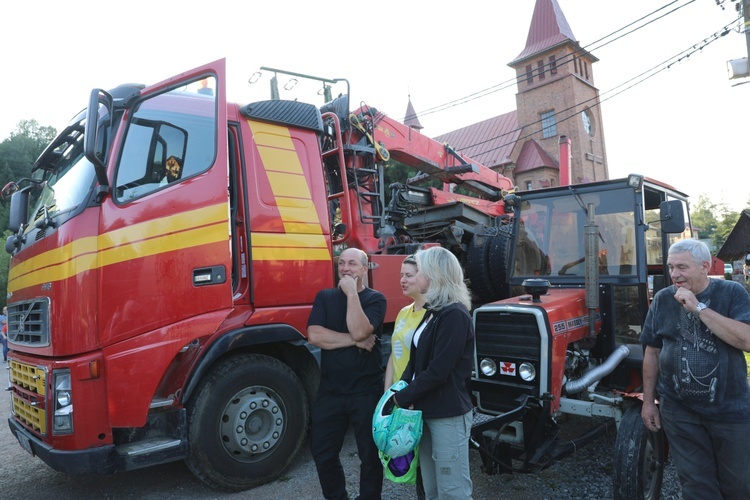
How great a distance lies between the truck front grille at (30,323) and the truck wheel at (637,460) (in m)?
4.01

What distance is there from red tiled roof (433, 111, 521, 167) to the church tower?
3.22ft

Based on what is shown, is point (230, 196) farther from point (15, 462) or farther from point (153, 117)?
point (15, 462)

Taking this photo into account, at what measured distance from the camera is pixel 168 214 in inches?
144

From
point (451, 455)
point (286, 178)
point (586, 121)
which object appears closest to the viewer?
point (451, 455)

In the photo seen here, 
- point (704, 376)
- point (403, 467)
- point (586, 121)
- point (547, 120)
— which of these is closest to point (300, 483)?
point (403, 467)

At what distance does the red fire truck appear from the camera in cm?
340

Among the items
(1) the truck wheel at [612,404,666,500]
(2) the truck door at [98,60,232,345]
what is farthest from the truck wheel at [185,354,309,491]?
→ (1) the truck wheel at [612,404,666,500]

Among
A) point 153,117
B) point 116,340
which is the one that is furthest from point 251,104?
point 116,340

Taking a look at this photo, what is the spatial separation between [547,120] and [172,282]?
35.9 metres

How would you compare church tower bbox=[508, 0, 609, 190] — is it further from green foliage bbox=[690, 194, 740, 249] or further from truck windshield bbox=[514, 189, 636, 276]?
green foliage bbox=[690, 194, 740, 249]

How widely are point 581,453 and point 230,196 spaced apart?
3.94m

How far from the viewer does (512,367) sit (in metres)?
3.77

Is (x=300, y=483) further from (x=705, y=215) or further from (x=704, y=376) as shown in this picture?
(x=705, y=215)

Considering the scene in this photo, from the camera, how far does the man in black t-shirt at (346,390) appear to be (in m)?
3.15
